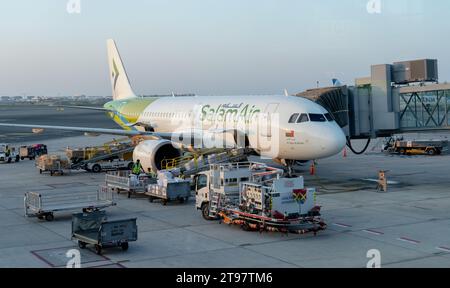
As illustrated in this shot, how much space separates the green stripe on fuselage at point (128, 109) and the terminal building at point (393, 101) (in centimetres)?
1580

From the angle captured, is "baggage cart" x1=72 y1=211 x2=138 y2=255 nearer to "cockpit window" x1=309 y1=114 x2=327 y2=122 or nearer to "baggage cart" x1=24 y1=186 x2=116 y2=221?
"baggage cart" x1=24 y1=186 x2=116 y2=221

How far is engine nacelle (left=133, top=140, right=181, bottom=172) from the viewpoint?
30.8m

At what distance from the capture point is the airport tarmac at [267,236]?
15.2 meters

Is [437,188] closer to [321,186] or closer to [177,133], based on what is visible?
[321,186]

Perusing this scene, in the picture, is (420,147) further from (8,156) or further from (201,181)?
(8,156)

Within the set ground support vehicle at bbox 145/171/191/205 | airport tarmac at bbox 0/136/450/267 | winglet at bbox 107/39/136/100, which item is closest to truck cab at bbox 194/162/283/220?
airport tarmac at bbox 0/136/450/267

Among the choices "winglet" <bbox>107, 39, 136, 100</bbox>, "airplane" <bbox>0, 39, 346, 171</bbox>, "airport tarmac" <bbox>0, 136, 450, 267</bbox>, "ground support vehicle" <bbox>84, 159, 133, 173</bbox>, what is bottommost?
"airport tarmac" <bbox>0, 136, 450, 267</bbox>

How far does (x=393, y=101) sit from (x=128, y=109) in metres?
22.0

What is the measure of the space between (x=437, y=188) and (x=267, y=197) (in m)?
13.2

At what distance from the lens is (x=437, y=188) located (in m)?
28.0

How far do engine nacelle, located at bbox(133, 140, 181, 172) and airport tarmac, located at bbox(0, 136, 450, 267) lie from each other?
3772 mm

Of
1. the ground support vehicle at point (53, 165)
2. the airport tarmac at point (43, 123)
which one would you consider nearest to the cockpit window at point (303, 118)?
the ground support vehicle at point (53, 165)

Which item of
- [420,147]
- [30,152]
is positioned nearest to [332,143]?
[420,147]
